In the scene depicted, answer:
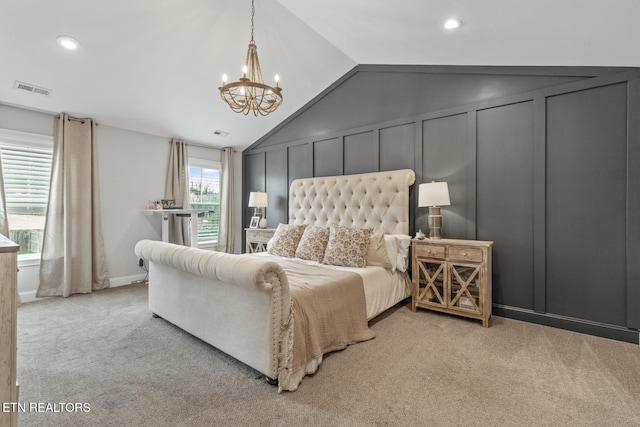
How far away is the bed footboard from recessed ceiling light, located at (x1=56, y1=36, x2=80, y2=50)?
2101 mm

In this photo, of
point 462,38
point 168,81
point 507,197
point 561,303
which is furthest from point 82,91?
point 561,303

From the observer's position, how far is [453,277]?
10.6 feet

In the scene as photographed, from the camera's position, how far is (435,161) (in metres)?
3.71

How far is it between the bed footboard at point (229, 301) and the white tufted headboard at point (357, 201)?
80.5 inches

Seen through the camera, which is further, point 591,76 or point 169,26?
point 169,26

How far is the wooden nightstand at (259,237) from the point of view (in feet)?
16.3

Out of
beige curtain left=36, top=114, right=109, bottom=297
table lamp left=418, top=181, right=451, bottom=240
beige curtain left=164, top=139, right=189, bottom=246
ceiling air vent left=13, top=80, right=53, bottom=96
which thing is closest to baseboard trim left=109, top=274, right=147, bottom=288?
beige curtain left=36, top=114, right=109, bottom=297

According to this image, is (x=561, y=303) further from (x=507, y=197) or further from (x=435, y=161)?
(x=435, y=161)

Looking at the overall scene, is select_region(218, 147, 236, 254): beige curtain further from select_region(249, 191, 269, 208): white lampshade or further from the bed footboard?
the bed footboard

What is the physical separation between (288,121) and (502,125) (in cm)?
329

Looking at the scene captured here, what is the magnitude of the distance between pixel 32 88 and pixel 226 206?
313 cm

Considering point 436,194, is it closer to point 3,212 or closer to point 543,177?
point 543,177

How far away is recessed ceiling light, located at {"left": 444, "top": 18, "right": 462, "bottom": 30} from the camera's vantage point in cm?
265

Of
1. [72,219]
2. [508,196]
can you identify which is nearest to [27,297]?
[72,219]
